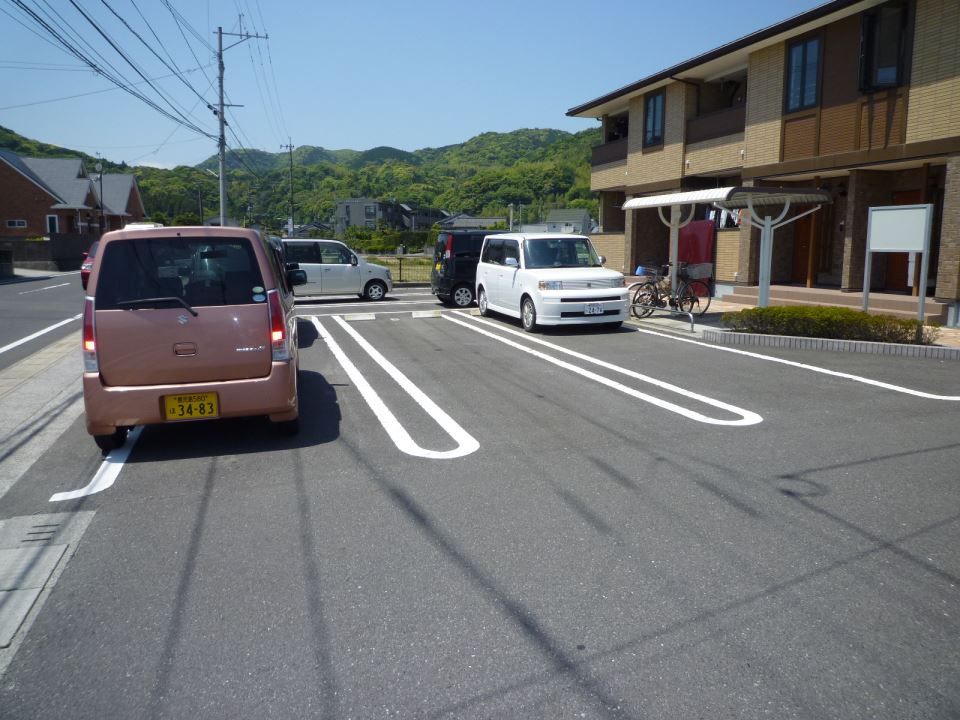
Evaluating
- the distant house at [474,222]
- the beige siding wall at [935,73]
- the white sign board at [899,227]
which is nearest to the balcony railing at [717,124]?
the beige siding wall at [935,73]

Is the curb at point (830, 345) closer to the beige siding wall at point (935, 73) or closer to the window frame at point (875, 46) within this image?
the beige siding wall at point (935, 73)

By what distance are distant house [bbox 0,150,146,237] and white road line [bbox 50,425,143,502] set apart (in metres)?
47.7

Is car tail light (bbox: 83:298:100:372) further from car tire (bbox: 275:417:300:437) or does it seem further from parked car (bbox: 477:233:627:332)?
parked car (bbox: 477:233:627:332)

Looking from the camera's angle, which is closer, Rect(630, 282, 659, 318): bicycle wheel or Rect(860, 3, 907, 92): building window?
Rect(860, 3, 907, 92): building window

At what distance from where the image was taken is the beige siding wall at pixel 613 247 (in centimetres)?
2500

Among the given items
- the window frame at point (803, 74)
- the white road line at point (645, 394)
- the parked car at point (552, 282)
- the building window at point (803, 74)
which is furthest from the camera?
the building window at point (803, 74)

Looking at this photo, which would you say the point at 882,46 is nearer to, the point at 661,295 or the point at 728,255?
the point at 728,255

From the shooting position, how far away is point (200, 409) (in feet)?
18.8

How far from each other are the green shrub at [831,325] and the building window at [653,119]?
12.5m

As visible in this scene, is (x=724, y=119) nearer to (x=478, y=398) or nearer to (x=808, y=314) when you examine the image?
(x=808, y=314)

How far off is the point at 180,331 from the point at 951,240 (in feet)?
44.3

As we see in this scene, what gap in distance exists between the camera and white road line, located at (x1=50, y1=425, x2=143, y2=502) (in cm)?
506

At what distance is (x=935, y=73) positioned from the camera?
45.0 ft

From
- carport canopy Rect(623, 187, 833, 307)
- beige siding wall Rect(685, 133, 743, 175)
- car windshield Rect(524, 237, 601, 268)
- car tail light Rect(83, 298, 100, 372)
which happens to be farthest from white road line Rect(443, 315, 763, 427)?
beige siding wall Rect(685, 133, 743, 175)
